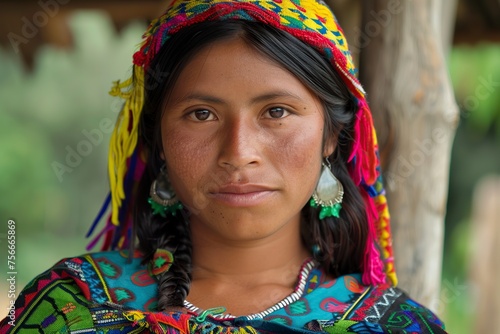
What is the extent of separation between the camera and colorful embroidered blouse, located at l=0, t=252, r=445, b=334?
203cm

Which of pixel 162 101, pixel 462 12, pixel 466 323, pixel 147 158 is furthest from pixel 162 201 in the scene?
pixel 466 323

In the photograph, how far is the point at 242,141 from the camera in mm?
2006

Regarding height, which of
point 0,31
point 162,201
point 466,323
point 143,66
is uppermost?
point 0,31

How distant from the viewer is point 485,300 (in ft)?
19.8

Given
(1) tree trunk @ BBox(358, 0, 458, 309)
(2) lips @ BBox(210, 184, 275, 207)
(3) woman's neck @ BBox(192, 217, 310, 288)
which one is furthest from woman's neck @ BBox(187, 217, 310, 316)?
(1) tree trunk @ BBox(358, 0, 458, 309)

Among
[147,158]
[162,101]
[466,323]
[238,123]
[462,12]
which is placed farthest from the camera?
[466,323]

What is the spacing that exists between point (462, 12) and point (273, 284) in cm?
266

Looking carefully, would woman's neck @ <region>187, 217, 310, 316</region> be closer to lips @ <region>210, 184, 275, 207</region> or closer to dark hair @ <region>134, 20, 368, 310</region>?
dark hair @ <region>134, 20, 368, 310</region>

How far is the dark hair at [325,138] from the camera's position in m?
2.10

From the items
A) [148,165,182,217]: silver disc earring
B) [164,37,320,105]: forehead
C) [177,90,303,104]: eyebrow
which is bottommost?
[148,165,182,217]: silver disc earring

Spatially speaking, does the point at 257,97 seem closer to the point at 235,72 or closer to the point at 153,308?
the point at 235,72

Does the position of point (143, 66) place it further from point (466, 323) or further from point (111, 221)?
point (466, 323)

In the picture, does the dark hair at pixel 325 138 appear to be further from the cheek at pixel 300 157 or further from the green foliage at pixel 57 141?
the green foliage at pixel 57 141

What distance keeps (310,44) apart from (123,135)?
68 centimetres
